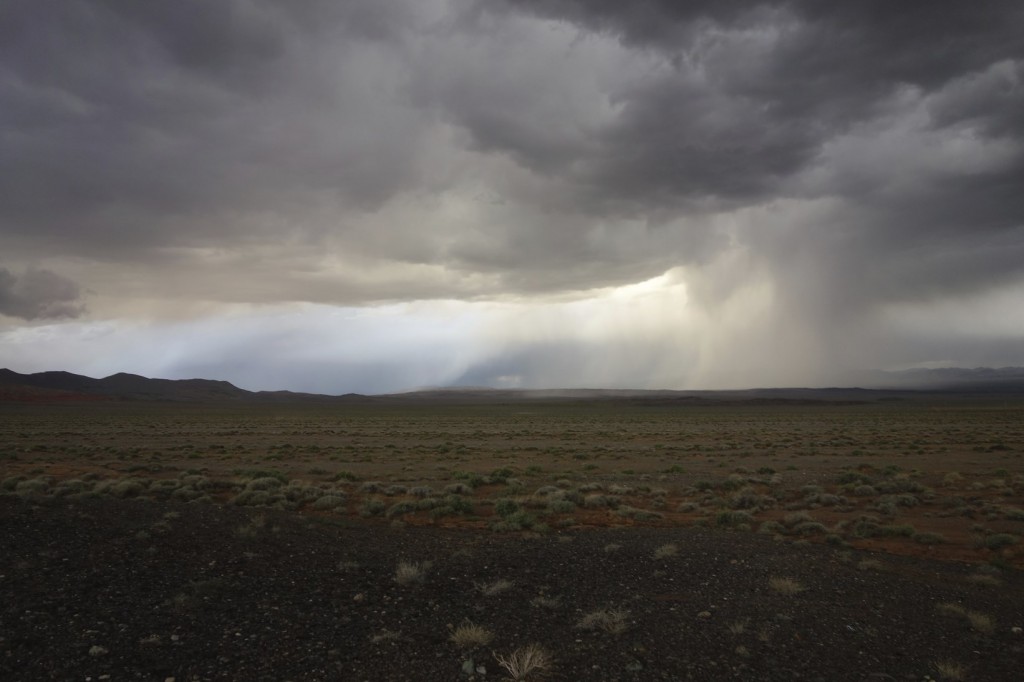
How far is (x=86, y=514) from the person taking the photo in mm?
12375

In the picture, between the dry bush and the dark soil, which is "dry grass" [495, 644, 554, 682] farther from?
the dry bush

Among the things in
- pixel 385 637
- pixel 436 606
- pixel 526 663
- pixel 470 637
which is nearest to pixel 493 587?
pixel 436 606

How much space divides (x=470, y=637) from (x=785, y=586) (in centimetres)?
588

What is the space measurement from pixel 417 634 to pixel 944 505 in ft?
64.8

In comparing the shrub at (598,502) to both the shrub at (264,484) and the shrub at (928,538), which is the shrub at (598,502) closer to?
the shrub at (928,538)

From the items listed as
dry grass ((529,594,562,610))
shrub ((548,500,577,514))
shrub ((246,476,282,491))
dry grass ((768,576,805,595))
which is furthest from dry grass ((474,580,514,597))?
shrub ((246,476,282,491))

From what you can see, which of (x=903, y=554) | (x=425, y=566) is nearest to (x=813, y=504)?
(x=903, y=554)

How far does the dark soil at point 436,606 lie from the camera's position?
7801mm

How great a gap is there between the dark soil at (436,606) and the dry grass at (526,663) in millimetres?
167

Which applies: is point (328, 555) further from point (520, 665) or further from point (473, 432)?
point (473, 432)

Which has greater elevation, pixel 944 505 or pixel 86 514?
pixel 86 514

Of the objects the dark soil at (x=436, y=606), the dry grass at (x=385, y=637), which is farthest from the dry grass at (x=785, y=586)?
the dry grass at (x=385, y=637)

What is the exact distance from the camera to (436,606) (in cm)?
968

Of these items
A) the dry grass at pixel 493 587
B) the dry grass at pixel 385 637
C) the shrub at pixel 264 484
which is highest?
the shrub at pixel 264 484
